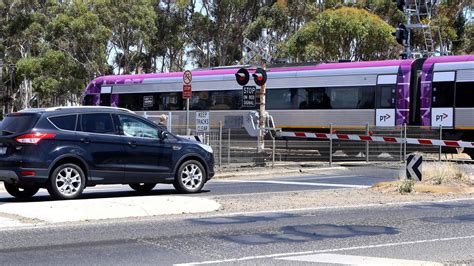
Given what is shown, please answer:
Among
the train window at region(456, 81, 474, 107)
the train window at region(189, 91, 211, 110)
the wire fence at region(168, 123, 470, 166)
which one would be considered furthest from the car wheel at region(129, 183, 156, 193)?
the train window at region(189, 91, 211, 110)

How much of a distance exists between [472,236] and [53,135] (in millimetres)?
7593

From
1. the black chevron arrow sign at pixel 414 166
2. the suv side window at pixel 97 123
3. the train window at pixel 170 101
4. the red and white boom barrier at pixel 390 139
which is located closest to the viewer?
the suv side window at pixel 97 123

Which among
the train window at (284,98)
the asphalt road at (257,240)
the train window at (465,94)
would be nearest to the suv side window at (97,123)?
the asphalt road at (257,240)

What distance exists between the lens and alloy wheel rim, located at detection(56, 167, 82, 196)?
13.2 metres

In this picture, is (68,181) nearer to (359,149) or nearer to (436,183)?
(436,183)

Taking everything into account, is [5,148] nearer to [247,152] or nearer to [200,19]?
[247,152]

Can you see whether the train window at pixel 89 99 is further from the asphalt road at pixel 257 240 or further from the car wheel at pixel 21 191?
the asphalt road at pixel 257 240

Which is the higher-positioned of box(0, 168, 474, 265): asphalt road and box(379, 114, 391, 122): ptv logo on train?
box(379, 114, 391, 122): ptv logo on train

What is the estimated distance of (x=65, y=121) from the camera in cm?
1352

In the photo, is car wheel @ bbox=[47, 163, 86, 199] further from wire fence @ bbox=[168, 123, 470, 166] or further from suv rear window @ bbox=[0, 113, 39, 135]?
wire fence @ bbox=[168, 123, 470, 166]

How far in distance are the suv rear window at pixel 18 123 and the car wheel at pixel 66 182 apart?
0.98 metres

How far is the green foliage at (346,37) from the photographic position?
44.4 meters

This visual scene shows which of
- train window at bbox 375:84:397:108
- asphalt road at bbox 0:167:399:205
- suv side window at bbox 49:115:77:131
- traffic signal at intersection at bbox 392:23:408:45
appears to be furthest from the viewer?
train window at bbox 375:84:397:108

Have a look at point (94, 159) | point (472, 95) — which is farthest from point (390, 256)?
point (472, 95)
